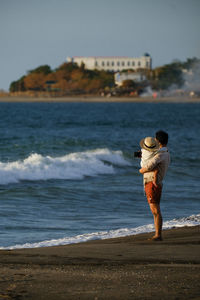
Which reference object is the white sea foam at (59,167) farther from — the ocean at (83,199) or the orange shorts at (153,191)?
the orange shorts at (153,191)

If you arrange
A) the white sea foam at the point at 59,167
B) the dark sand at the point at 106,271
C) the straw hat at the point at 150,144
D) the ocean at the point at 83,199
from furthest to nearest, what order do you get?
the white sea foam at the point at 59,167
the ocean at the point at 83,199
the straw hat at the point at 150,144
the dark sand at the point at 106,271

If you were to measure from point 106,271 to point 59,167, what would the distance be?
14.1 meters

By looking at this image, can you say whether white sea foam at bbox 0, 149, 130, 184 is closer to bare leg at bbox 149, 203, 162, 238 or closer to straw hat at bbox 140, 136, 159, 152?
bare leg at bbox 149, 203, 162, 238

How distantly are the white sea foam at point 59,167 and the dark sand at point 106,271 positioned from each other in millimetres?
9858

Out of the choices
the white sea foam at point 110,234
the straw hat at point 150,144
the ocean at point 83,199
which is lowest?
the ocean at point 83,199

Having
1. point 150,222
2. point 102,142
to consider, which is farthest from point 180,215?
point 102,142

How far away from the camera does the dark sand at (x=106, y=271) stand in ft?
17.3

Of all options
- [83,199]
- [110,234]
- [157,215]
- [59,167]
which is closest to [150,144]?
[157,215]

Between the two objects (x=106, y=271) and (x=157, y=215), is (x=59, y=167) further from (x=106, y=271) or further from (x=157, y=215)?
(x=106, y=271)

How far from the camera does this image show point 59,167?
792 inches

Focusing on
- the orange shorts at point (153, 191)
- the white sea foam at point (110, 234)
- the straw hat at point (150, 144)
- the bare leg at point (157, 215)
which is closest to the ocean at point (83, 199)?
the white sea foam at point (110, 234)

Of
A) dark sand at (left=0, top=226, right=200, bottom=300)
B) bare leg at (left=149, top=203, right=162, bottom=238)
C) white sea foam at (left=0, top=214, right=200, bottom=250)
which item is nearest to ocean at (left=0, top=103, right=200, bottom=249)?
white sea foam at (left=0, top=214, right=200, bottom=250)

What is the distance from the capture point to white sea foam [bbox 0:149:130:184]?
1806cm

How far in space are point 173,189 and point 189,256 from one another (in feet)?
30.4
